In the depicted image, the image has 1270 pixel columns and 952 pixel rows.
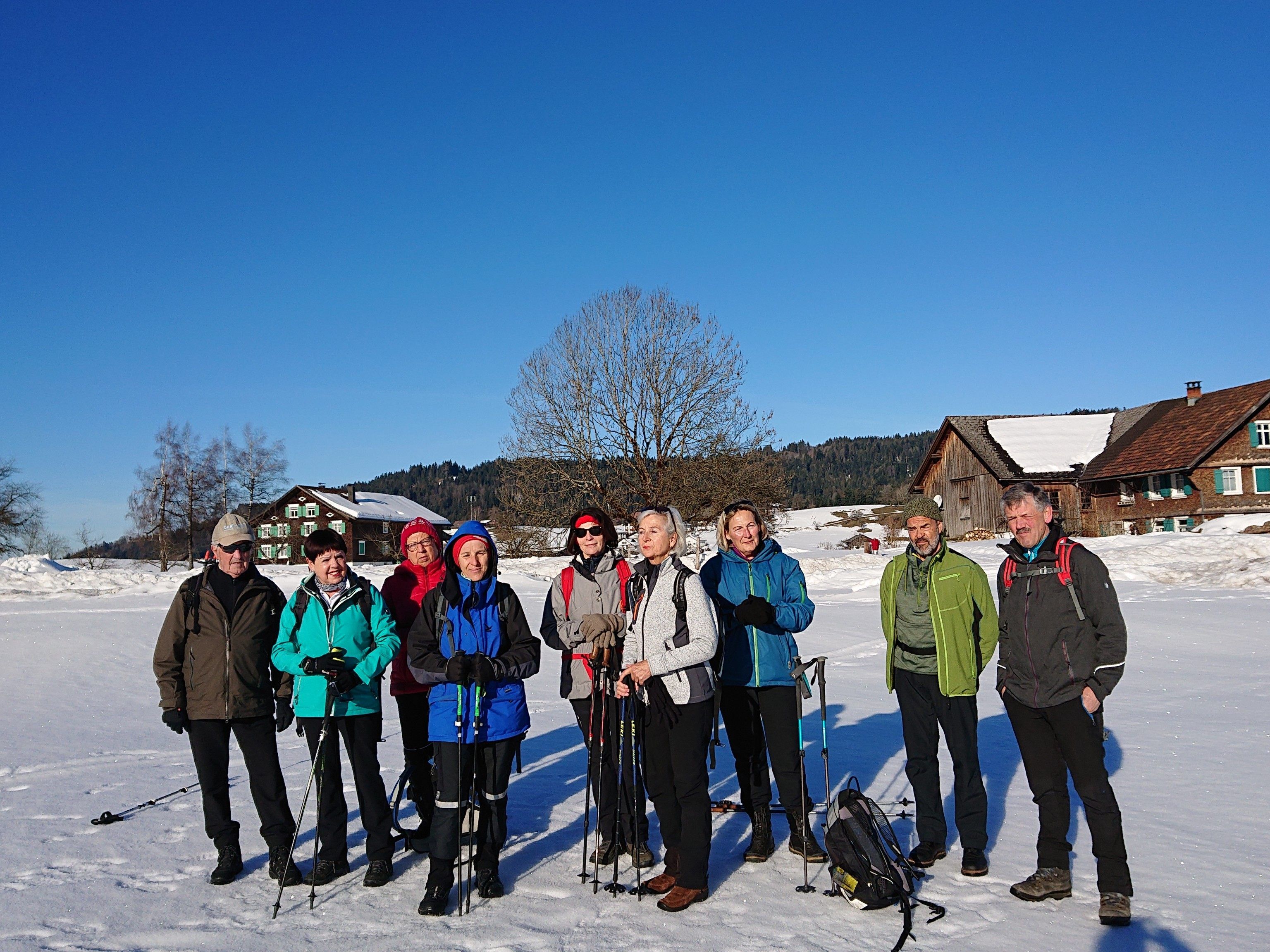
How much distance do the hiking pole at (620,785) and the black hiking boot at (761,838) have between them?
29.7 inches

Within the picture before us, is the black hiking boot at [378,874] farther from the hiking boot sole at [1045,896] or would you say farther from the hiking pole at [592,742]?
the hiking boot sole at [1045,896]

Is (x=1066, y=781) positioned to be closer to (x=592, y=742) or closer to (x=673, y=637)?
A: (x=673, y=637)

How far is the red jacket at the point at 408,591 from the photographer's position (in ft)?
18.5

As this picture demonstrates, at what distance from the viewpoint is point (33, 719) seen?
10156 millimetres

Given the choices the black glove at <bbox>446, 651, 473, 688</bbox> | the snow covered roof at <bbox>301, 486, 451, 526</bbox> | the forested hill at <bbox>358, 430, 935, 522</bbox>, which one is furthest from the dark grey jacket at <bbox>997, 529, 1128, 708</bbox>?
the forested hill at <bbox>358, 430, 935, 522</bbox>

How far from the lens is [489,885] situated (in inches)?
181

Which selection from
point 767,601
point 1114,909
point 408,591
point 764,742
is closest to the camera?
point 1114,909

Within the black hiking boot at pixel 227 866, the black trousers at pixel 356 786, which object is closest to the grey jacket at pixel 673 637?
the black trousers at pixel 356 786

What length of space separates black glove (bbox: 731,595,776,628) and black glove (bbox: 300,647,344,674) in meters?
2.17

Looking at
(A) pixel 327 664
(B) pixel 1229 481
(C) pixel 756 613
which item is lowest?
(A) pixel 327 664

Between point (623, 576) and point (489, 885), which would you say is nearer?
point (489, 885)

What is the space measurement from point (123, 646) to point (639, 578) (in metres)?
14.4

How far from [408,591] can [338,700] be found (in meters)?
1.19

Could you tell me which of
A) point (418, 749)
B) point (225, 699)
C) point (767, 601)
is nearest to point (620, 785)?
point (767, 601)
